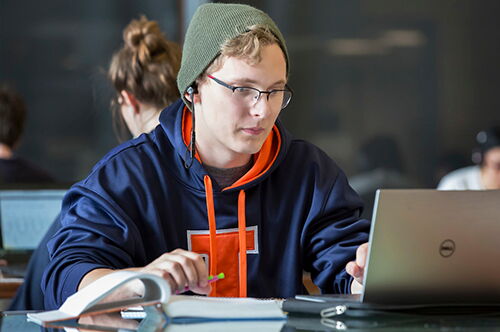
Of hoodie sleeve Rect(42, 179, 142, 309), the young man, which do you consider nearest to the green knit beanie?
the young man

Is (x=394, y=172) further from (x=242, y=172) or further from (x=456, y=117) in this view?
(x=242, y=172)

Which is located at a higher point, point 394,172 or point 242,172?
point 242,172

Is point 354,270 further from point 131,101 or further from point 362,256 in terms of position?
point 131,101

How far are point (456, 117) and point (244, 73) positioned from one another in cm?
352

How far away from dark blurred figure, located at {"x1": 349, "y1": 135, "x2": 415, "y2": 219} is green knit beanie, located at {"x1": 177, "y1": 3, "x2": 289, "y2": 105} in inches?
127

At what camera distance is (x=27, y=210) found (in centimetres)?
273

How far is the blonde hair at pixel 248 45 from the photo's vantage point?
166 centimetres

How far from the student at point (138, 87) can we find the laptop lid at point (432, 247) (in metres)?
1.16

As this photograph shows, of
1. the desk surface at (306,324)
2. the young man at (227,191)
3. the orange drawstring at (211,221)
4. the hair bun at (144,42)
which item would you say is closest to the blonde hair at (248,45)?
the young man at (227,191)

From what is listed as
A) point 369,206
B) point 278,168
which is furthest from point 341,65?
point 278,168

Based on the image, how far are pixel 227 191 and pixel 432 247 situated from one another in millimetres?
597

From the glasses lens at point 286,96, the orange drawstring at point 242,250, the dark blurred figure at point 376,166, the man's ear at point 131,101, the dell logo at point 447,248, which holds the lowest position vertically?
the dark blurred figure at point 376,166

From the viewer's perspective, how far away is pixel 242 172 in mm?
1857

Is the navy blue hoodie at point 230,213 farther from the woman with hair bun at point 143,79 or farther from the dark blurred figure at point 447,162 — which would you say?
the dark blurred figure at point 447,162
